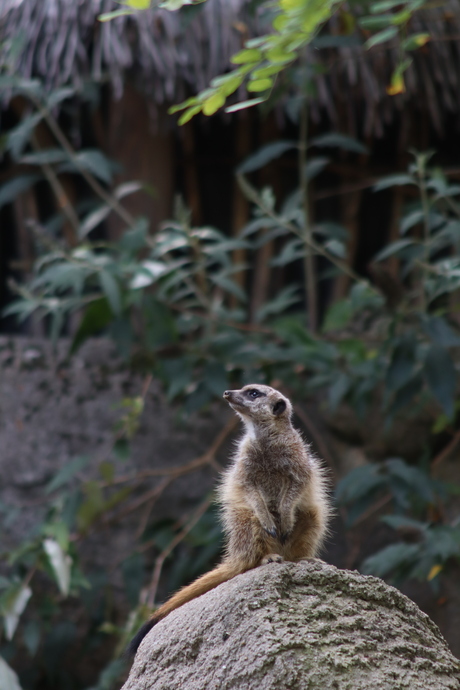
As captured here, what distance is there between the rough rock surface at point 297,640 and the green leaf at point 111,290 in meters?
2.08

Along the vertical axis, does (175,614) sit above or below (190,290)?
above

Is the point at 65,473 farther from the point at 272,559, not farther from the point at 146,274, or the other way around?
the point at 272,559

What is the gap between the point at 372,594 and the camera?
2244 millimetres

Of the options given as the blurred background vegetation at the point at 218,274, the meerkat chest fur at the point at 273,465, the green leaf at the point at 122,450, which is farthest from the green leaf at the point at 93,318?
the meerkat chest fur at the point at 273,465

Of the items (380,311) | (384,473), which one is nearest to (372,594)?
(384,473)

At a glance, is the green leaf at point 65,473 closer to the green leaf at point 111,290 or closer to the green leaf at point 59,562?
the green leaf at point 59,562

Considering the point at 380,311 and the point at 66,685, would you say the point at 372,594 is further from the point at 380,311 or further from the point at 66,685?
the point at 66,685

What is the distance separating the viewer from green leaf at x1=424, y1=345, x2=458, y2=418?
13.3ft

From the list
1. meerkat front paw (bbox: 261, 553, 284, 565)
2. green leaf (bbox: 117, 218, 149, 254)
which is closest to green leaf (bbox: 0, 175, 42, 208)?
green leaf (bbox: 117, 218, 149, 254)

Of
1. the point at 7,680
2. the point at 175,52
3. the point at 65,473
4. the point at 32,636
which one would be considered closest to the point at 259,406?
the point at 7,680

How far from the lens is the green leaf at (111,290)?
165 inches

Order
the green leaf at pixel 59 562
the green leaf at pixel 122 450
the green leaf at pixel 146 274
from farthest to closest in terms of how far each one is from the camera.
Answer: the green leaf at pixel 122 450, the green leaf at pixel 146 274, the green leaf at pixel 59 562

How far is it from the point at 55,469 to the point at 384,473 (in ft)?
6.92

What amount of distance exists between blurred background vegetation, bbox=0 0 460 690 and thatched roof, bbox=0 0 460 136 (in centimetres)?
1
